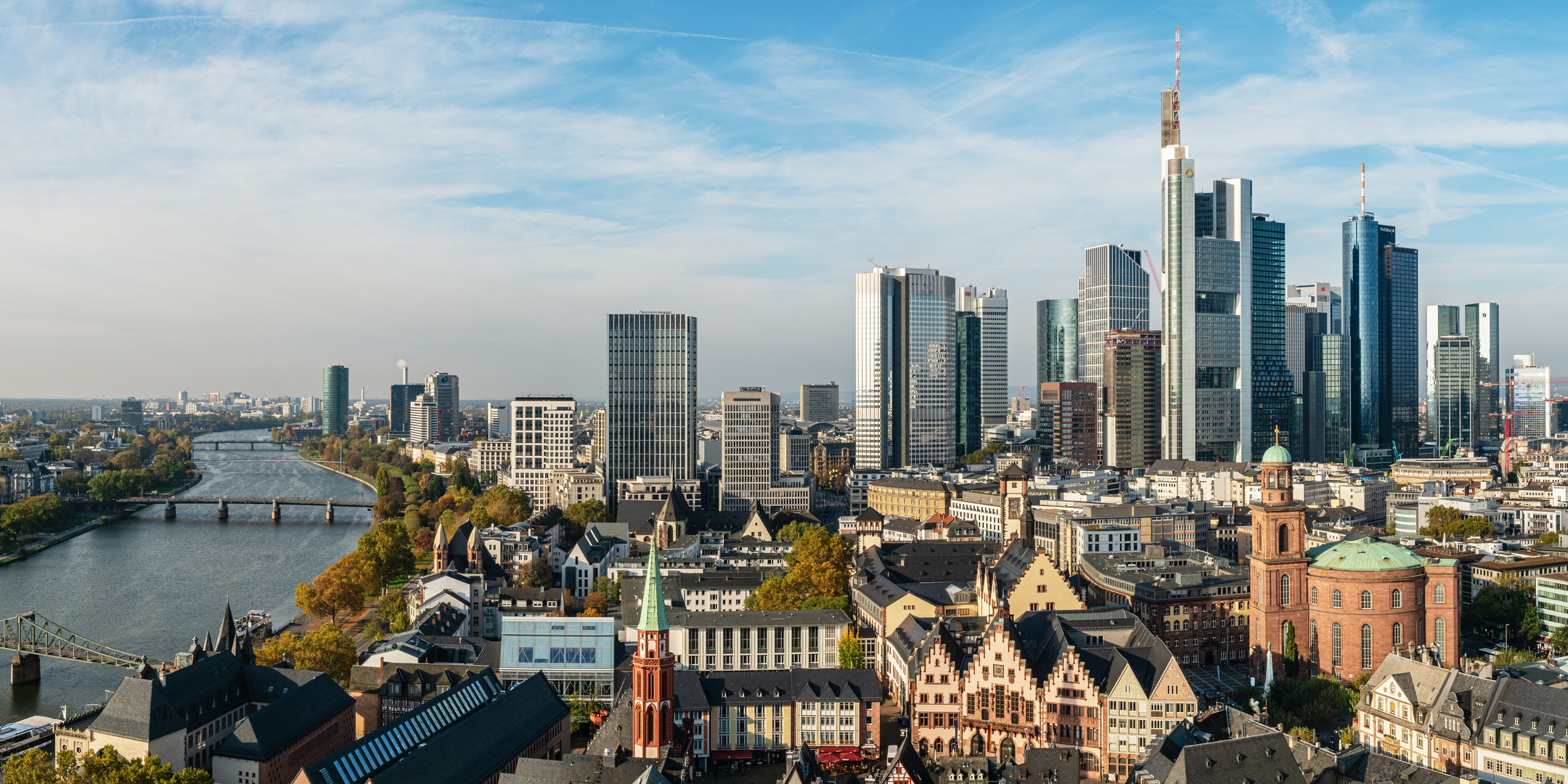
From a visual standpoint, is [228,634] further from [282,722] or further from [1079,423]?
[1079,423]

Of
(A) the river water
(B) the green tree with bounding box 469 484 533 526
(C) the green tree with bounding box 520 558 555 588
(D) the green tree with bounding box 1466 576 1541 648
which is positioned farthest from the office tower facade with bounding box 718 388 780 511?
(D) the green tree with bounding box 1466 576 1541 648

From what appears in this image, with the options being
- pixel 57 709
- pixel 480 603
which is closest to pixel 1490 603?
pixel 480 603

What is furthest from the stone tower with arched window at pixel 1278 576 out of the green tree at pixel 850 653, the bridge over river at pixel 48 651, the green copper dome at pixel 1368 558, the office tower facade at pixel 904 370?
the office tower facade at pixel 904 370

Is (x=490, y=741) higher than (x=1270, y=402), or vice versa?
(x=1270, y=402)

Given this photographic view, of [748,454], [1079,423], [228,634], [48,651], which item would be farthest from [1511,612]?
[1079,423]

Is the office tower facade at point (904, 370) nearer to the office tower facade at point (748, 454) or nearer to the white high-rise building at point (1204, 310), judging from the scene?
the white high-rise building at point (1204, 310)

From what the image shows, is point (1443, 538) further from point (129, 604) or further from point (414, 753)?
point (129, 604)
